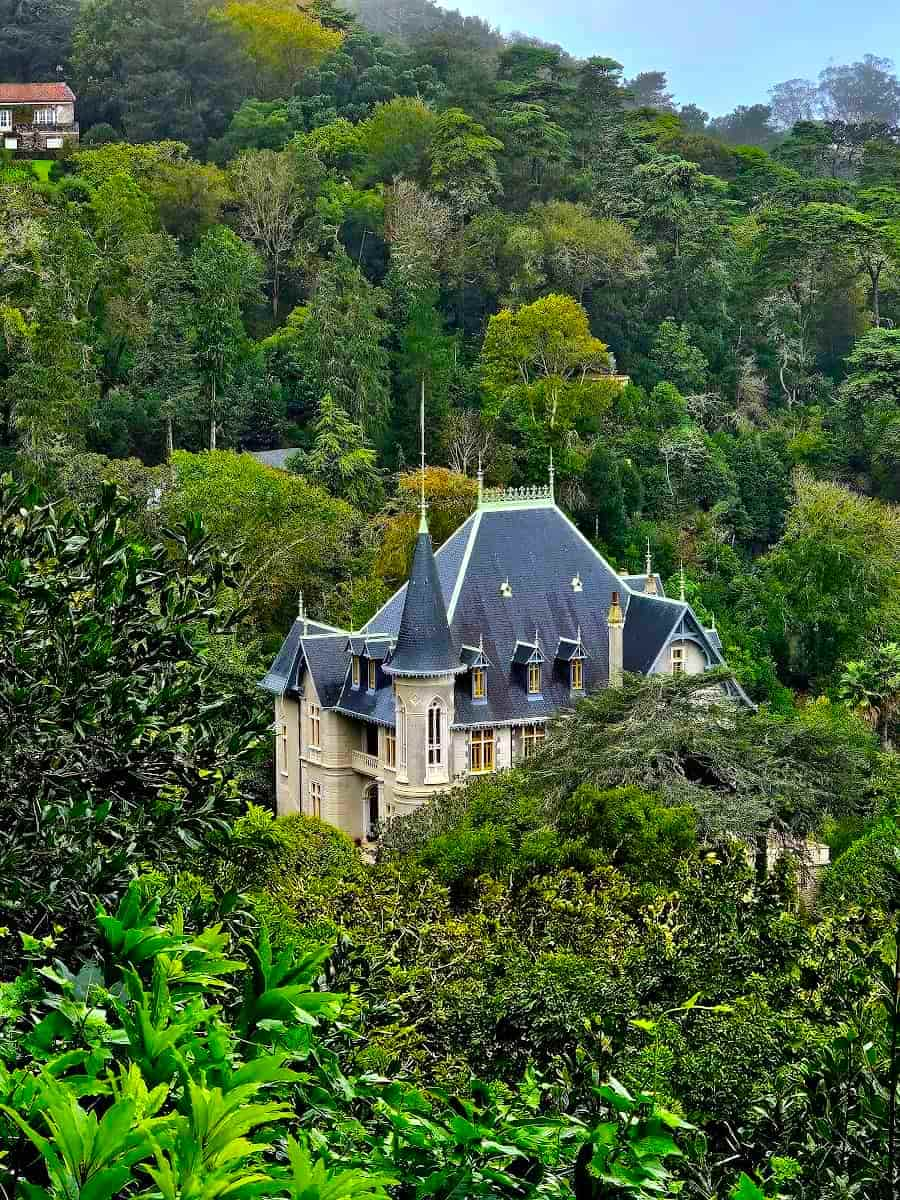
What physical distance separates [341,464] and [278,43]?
33.7 meters

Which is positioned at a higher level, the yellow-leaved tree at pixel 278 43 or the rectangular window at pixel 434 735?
the yellow-leaved tree at pixel 278 43

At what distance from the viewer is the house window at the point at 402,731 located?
3309 centimetres

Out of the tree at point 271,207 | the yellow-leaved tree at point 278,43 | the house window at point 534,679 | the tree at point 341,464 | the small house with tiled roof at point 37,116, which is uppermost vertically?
the yellow-leaved tree at point 278,43

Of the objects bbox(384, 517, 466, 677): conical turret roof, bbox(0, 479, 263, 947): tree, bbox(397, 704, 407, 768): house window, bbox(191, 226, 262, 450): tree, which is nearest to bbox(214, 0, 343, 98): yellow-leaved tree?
bbox(191, 226, 262, 450): tree

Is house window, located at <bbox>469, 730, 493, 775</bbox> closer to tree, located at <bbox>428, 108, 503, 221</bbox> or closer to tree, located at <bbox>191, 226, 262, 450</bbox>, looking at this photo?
tree, located at <bbox>191, 226, 262, 450</bbox>

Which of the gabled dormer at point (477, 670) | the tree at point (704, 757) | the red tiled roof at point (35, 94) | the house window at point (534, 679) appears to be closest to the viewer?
the tree at point (704, 757)

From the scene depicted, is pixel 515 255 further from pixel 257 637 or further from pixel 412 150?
pixel 257 637

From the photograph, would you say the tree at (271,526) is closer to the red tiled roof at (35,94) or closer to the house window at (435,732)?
the house window at (435,732)

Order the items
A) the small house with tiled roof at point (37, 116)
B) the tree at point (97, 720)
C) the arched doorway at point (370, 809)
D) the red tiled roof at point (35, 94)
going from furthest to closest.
A: the red tiled roof at point (35, 94), the small house with tiled roof at point (37, 116), the arched doorway at point (370, 809), the tree at point (97, 720)

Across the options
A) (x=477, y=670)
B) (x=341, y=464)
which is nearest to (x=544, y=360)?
(x=341, y=464)

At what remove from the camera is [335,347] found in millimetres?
50844

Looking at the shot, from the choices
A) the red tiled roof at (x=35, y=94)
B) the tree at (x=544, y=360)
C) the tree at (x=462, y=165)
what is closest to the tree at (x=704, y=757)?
the tree at (x=544, y=360)

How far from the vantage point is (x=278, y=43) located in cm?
7531

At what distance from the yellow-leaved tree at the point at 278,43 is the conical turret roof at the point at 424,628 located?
150 feet
